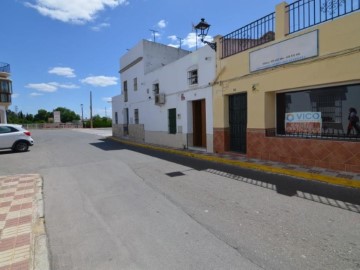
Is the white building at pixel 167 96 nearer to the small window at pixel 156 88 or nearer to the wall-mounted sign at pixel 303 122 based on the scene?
the small window at pixel 156 88

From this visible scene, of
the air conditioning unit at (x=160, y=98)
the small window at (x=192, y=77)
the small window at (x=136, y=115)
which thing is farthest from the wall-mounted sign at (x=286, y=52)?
the small window at (x=136, y=115)

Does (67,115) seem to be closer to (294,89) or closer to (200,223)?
(294,89)

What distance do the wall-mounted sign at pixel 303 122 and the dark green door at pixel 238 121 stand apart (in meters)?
1.99

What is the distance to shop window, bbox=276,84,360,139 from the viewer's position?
24.1ft

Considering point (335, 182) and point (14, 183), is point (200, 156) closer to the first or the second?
point (335, 182)

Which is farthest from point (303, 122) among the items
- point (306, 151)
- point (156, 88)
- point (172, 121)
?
point (156, 88)

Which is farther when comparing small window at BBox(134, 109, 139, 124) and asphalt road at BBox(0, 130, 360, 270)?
small window at BBox(134, 109, 139, 124)

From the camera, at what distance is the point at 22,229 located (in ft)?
13.5

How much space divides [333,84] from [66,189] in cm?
805

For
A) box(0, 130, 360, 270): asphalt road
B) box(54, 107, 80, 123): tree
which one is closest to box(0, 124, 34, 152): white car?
Result: box(0, 130, 360, 270): asphalt road

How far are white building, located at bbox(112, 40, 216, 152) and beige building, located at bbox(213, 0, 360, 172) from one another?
1440mm

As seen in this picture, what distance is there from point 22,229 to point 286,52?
8.60 m

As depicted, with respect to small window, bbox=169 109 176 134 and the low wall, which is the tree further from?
the low wall

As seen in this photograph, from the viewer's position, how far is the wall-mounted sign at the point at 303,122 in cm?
814
